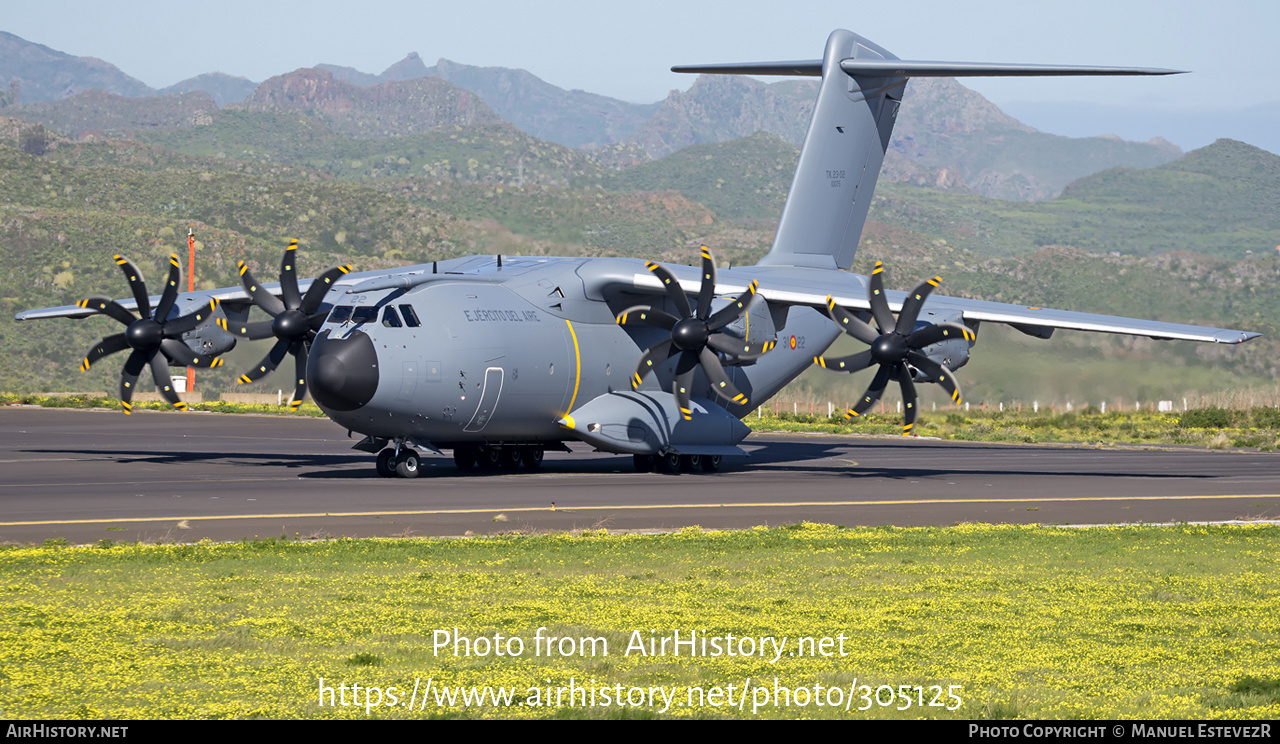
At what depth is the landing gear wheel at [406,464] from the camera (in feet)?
79.0

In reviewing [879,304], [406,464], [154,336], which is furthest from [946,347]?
[154,336]

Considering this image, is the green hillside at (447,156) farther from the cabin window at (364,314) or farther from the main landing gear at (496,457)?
the cabin window at (364,314)

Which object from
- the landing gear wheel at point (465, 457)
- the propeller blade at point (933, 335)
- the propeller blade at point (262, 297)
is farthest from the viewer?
the landing gear wheel at point (465, 457)

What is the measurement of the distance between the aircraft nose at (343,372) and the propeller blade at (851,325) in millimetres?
8552

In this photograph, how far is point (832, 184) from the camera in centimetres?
3167

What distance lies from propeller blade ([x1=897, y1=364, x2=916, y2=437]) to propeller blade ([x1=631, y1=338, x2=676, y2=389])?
13.7 feet

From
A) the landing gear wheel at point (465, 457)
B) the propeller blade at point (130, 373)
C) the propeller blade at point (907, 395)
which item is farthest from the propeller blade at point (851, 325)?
the propeller blade at point (130, 373)

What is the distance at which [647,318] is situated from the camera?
966 inches

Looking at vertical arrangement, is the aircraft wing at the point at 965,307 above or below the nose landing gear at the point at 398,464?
above

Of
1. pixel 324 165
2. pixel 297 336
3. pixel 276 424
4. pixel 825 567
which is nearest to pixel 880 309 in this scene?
pixel 297 336

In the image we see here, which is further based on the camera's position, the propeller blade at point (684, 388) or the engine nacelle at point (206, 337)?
the engine nacelle at point (206, 337)

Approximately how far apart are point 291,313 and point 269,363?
41.9 inches

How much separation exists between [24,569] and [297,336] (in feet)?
47.7

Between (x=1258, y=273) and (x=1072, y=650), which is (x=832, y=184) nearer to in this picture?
(x=1072, y=650)
